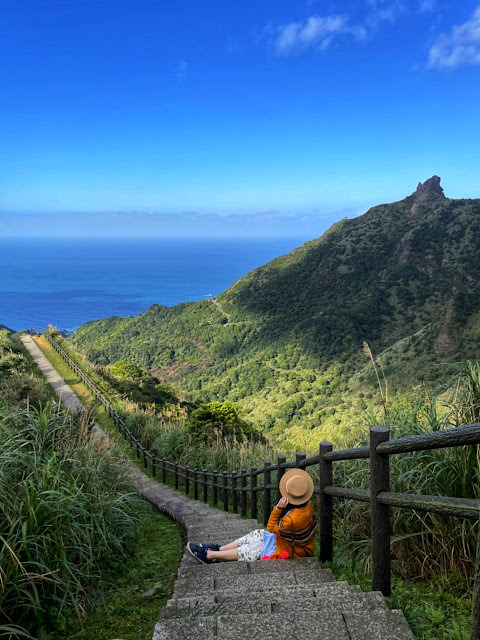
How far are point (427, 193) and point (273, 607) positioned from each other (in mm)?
86953

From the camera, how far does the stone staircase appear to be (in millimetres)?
2023

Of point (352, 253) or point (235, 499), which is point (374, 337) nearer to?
point (352, 253)

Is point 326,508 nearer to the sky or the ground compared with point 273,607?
nearer to the sky

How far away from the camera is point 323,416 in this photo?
37.4 meters

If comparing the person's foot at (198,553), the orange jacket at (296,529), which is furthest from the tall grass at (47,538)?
the orange jacket at (296,529)

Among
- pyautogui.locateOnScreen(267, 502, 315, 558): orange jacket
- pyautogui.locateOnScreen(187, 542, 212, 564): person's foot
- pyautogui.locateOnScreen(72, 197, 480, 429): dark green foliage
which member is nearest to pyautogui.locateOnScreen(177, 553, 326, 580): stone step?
pyautogui.locateOnScreen(267, 502, 315, 558): orange jacket

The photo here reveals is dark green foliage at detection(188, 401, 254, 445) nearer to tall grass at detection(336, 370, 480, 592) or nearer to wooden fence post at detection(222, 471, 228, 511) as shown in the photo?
wooden fence post at detection(222, 471, 228, 511)

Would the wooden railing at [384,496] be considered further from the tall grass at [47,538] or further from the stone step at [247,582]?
the tall grass at [47,538]

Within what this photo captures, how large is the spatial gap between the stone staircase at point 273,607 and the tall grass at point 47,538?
67 cm

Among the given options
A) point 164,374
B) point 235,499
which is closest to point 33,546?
point 235,499

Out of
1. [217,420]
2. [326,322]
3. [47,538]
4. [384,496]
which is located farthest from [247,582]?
[326,322]

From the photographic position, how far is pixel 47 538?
9.37ft

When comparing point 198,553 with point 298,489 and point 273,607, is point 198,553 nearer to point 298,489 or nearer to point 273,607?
point 298,489

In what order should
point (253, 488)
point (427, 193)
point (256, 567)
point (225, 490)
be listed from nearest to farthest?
point (256, 567) < point (253, 488) < point (225, 490) < point (427, 193)
